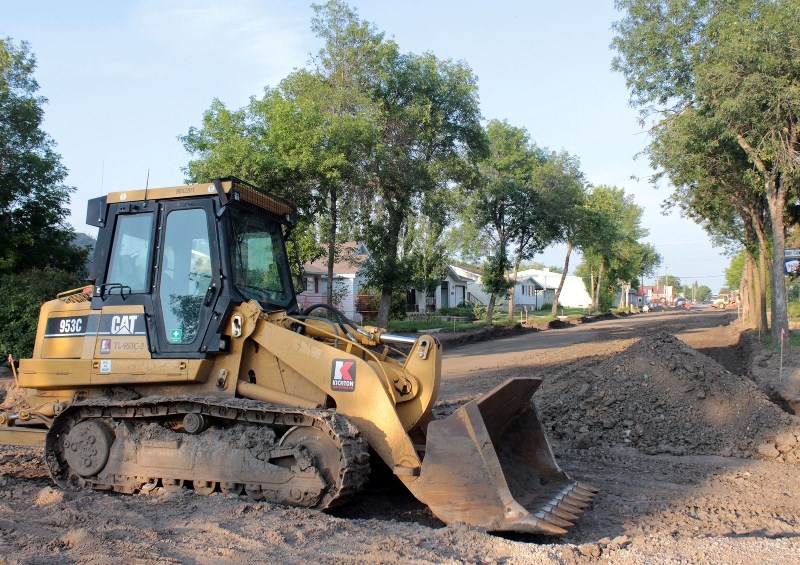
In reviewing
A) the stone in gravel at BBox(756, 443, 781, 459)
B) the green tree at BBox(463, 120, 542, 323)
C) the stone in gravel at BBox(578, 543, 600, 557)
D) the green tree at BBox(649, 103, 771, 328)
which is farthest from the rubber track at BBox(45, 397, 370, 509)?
the green tree at BBox(463, 120, 542, 323)

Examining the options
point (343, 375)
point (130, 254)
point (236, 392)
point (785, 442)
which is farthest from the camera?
point (785, 442)

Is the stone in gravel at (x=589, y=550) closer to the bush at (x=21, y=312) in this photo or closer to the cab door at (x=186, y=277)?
the cab door at (x=186, y=277)

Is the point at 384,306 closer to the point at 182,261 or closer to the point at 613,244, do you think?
the point at 182,261

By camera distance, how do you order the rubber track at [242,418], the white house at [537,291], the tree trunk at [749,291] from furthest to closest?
1. the white house at [537,291]
2. the tree trunk at [749,291]
3. the rubber track at [242,418]

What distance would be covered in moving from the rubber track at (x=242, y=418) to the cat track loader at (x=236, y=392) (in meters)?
0.02

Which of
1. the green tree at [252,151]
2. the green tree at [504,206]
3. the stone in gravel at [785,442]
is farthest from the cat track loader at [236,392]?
the green tree at [504,206]

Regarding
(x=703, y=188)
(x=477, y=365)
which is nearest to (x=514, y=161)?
(x=703, y=188)

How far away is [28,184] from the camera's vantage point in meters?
20.6

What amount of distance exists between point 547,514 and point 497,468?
0.61m

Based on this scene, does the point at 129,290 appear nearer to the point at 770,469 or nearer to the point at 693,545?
the point at 693,545

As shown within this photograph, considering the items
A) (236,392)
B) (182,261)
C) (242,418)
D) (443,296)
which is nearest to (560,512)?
(242,418)

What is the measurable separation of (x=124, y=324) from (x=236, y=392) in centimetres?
131

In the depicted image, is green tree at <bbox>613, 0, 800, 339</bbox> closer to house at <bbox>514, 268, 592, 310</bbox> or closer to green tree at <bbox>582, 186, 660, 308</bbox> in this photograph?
green tree at <bbox>582, 186, 660, 308</bbox>

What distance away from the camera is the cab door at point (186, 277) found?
6.70m
